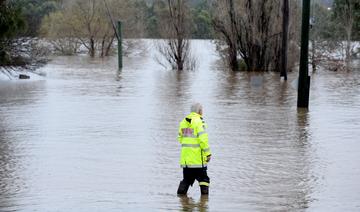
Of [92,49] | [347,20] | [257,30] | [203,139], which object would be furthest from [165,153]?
[92,49]

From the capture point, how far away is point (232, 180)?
36.0 ft

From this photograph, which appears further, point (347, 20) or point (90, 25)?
point (90, 25)

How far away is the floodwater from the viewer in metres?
9.48

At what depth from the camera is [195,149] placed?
9469 mm

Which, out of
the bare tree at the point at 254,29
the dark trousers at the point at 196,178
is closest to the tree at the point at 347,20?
the bare tree at the point at 254,29

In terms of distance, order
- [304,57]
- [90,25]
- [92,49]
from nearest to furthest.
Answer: [304,57] → [92,49] → [90,25]

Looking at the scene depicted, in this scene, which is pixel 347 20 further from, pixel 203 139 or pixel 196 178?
pixel 203 139

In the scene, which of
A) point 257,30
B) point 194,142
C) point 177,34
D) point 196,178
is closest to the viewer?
point 194,142

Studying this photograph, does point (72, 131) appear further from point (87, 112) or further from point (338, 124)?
point (338, 124)

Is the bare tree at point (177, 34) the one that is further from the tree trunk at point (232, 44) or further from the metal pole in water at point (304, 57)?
the metal pole in water at point (304, 57)

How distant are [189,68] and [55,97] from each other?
1035 inches

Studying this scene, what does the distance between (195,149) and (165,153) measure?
4.18m

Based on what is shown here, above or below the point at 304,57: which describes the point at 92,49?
below

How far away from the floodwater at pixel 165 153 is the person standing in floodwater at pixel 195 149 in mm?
246
